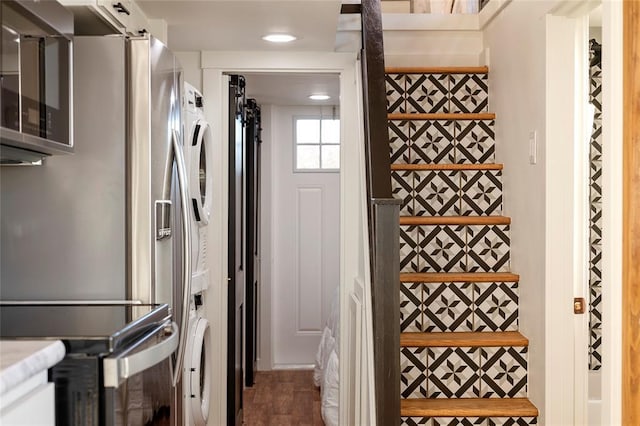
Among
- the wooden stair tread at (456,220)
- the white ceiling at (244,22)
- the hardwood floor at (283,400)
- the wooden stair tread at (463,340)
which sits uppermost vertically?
the white ceiling at (244,22)

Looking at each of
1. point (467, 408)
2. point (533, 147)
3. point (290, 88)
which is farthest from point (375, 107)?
point (290, 88)

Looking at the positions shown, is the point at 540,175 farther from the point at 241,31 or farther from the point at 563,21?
the point at 241,31

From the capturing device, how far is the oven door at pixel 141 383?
5.46ft

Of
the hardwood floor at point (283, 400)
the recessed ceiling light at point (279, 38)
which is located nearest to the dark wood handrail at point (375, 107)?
the recessed ceiling light at point (279, 38)

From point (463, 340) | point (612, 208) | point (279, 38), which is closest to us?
point (612, 208)

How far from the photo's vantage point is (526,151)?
3049 millimetres

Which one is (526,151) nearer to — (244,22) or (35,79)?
(244,22)

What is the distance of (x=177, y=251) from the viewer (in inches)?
104

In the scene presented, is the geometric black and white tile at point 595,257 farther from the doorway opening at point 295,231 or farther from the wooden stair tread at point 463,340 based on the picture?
the doorway opening at point 295,231

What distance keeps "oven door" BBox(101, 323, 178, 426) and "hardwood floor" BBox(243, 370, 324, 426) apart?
2.45 m

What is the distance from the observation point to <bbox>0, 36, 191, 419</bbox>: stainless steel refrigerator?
2250 mm

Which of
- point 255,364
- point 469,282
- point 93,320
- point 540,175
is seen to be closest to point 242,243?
point 255,364

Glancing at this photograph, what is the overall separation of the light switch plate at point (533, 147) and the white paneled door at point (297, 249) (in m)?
3.42

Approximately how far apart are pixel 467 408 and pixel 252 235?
9.49 feet
